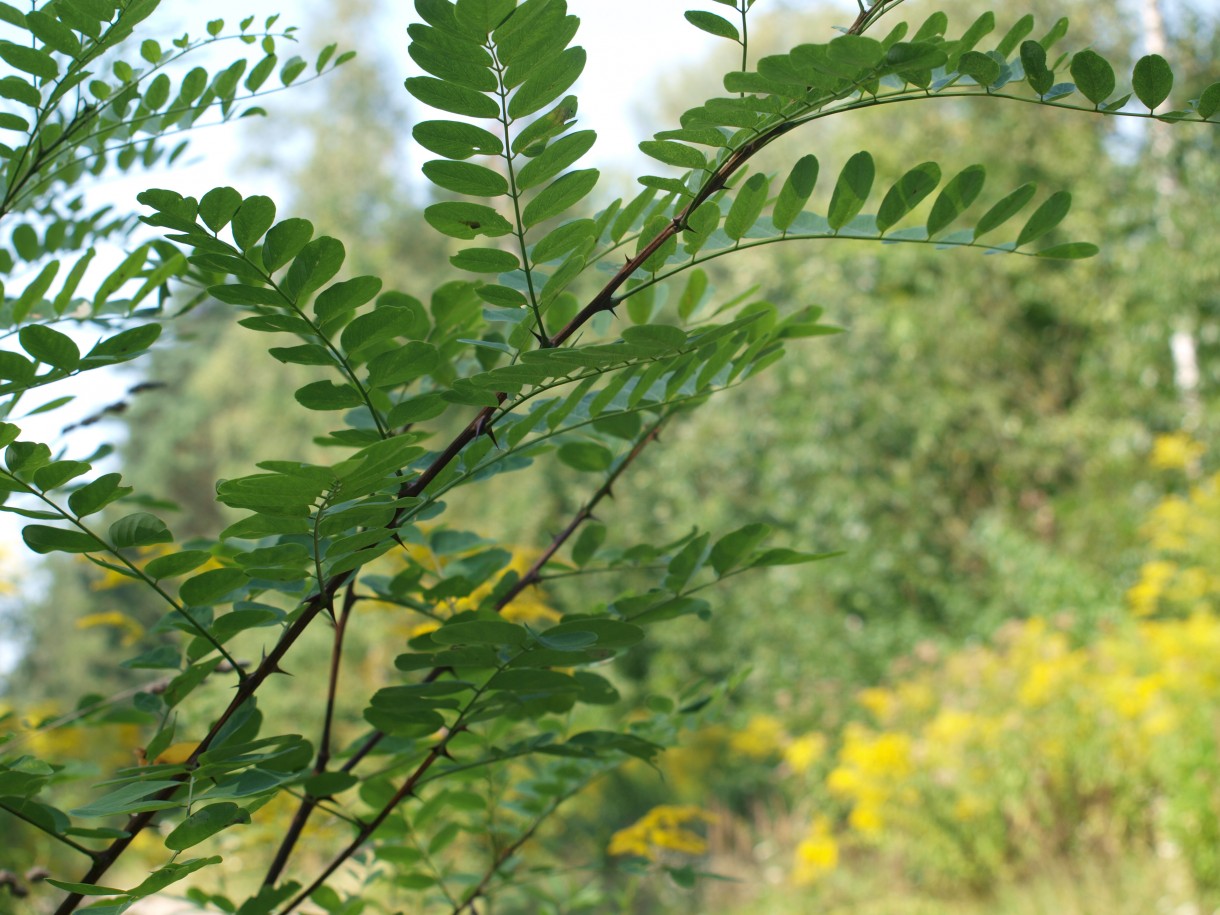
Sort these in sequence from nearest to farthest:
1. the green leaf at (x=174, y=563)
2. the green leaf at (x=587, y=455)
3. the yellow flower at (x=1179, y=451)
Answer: the green leaf at (x=174, y=563) → the green leaf at (x=587, y=455) → the yellow flower at (x=1179, y=451)

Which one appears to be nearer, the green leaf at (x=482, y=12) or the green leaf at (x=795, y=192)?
the green leaf at (x=482, y=12)

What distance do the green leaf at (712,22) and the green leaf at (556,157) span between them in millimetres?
82

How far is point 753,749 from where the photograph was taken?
693 centimetres

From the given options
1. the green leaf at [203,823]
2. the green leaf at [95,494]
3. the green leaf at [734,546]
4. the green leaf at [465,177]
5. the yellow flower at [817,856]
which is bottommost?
the yellow flower at [817,856]

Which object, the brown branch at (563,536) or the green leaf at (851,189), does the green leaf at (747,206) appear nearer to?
the green leaf at (851,189)

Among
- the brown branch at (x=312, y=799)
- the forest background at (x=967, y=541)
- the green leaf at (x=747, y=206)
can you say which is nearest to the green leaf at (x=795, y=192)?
the green leaf at (x=747, y=206)

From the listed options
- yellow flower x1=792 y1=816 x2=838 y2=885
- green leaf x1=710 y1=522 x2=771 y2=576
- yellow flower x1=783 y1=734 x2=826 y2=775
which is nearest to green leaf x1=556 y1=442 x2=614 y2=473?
green leaf x1=710 y1=522 x2=771 y2=576

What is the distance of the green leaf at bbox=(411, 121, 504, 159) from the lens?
52cm

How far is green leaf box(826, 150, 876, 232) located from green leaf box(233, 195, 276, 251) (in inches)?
11.7

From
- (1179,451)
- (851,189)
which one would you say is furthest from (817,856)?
(851,189)

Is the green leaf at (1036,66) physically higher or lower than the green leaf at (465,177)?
higher

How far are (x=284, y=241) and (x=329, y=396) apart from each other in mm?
97

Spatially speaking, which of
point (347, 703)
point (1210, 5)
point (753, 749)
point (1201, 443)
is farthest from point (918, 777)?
point (1210, 5)

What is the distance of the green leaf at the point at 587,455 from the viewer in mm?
817
